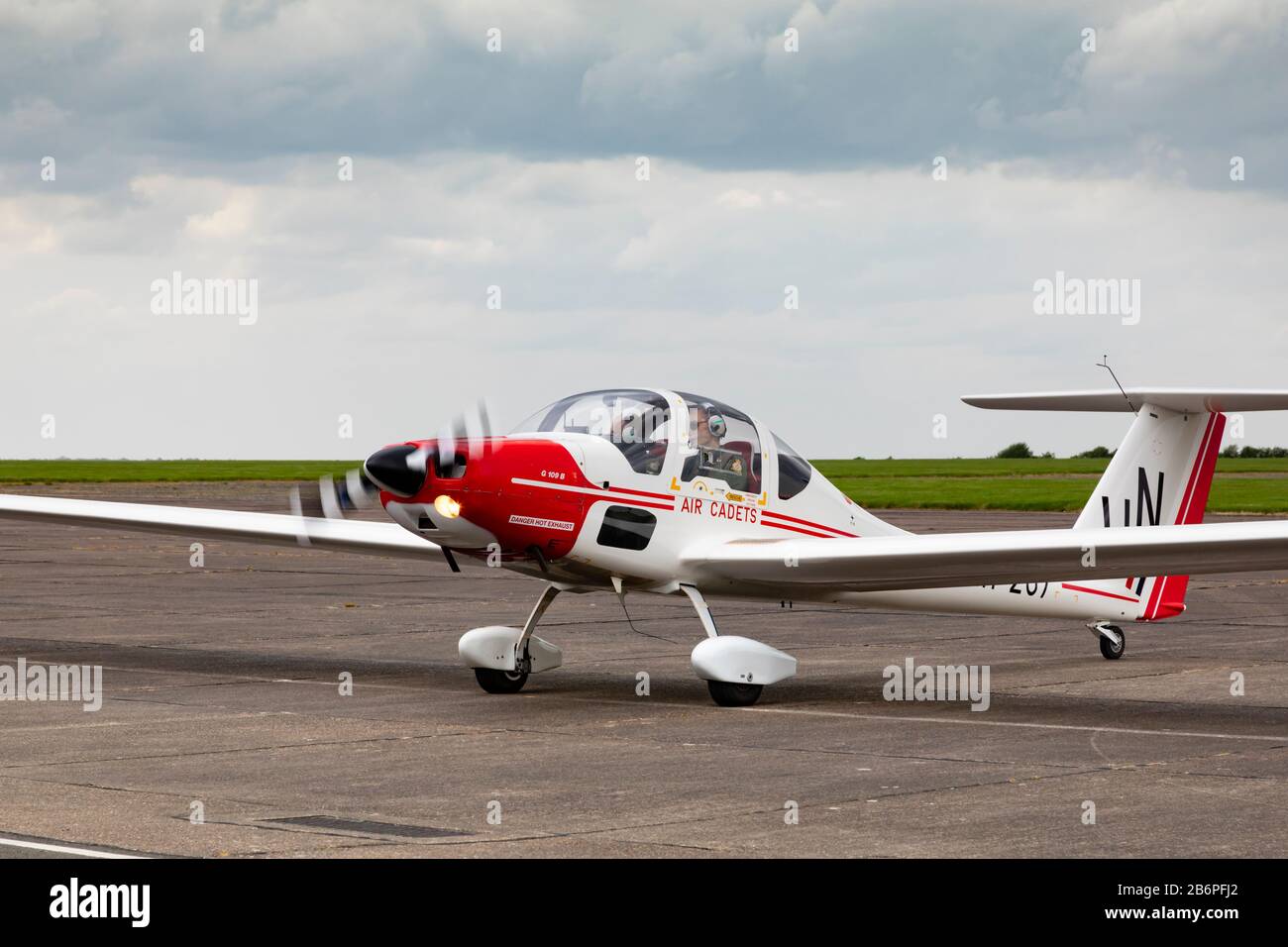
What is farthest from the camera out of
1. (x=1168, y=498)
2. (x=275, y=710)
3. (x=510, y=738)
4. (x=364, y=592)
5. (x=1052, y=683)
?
(x=364, y=592)

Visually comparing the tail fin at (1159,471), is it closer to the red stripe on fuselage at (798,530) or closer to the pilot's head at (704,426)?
the red stripe on fuselage at (798,530)

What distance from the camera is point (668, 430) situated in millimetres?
13289

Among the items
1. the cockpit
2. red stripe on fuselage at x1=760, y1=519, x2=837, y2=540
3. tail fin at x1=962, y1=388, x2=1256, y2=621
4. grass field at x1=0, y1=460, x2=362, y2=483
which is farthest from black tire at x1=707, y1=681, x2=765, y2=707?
grass field at x1=0, y1=460, x2=362, y2=483

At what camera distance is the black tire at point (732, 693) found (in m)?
13.0

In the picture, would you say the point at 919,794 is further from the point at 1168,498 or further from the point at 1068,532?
the point at 1168,498

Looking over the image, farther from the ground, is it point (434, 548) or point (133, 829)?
point (434, 548)

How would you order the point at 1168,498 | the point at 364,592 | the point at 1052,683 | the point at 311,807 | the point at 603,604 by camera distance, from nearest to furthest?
the point at 311,807 → the point at 1052,683 → the point at 1168,498 → the point at 603,604 → the point at 364,592

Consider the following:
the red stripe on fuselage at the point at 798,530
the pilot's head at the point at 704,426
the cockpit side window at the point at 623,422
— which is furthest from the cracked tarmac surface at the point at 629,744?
the pilot's head at the point at 704,426

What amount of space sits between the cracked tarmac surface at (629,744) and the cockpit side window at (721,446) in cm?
178

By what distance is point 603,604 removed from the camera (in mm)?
23203

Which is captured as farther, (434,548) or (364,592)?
(364,592)

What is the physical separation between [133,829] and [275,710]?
14.8 feet

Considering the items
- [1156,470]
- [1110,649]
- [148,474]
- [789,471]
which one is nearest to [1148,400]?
[1156,470]
